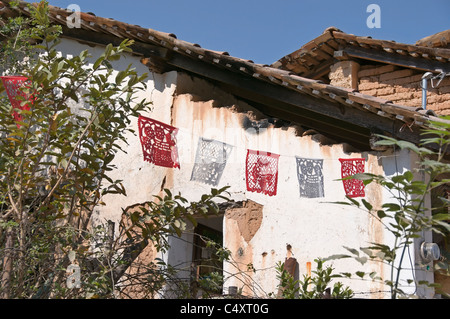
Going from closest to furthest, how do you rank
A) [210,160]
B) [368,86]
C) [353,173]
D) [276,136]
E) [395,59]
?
[353,173] → [276,136] → [210,160] → [395,59] → [368,86]

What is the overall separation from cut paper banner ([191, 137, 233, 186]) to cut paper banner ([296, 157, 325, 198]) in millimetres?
993

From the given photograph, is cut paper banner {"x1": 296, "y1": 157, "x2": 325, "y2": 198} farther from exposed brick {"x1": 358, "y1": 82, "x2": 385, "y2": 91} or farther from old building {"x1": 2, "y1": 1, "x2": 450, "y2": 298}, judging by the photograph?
exposed brick {"x1": 358, "y1": 82, "x2": 385, "y2": 91}

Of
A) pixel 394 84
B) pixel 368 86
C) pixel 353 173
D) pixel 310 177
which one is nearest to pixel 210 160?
pixel 310 177

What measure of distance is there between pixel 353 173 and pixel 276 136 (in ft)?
3.40

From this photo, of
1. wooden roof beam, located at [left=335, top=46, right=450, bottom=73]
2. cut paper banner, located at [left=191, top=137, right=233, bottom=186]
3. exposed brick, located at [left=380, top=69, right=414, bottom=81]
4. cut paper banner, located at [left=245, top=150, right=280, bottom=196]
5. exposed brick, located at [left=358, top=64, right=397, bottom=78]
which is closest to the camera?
cut paper banner, located at [left=245, top=150, right=280, bottom=196]

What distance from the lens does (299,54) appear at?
29.6 feet

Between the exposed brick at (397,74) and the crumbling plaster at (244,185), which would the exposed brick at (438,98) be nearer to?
the exposed brick at (397,74)

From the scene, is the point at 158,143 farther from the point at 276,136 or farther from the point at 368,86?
the point at 368,86

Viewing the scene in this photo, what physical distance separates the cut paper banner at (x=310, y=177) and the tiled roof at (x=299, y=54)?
679 mm

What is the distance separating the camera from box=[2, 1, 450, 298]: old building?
232 inches

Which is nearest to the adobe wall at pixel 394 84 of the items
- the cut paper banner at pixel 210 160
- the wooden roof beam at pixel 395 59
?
the wooden roof beam at pixel 395 59

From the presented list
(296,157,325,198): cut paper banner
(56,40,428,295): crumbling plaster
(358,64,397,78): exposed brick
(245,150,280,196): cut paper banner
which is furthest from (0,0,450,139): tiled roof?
(245,150,280,196): cut paper banner

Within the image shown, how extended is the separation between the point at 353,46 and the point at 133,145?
337 cm

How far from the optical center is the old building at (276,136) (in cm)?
589
